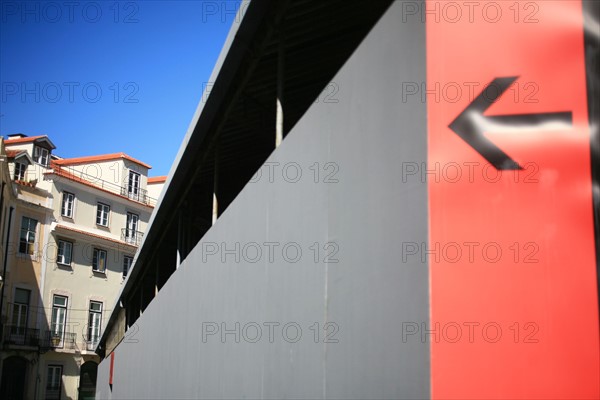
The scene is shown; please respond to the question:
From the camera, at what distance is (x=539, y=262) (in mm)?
4684

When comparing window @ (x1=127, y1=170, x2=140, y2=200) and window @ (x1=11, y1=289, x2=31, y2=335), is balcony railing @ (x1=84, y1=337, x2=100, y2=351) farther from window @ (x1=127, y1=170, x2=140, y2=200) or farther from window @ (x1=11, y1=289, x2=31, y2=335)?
window @ (x1=127, y1=170, x2=140, y2=200)

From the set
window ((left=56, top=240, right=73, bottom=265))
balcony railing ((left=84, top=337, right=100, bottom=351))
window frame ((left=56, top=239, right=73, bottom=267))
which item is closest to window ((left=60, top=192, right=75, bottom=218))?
window frame ((left=56, top=239, right=73, bottom=267))

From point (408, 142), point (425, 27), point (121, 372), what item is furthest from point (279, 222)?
point (121, 372)

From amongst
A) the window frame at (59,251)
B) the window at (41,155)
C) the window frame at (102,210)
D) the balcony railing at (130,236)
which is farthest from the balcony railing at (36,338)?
the window at (41,155)

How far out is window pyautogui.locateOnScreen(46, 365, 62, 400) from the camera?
3622 centimetres

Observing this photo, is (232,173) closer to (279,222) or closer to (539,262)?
(279,222)

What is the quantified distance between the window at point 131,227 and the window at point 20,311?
812 cm

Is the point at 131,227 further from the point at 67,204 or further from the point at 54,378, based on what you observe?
the point at 54,378

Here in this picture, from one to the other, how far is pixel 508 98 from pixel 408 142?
0.85 meters

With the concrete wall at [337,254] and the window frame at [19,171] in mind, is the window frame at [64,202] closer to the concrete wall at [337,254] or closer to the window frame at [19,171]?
the window frame at [19,171]

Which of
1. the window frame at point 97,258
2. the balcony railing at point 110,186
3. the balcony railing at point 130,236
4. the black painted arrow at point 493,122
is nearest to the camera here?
the black painted arrow at point 493,122

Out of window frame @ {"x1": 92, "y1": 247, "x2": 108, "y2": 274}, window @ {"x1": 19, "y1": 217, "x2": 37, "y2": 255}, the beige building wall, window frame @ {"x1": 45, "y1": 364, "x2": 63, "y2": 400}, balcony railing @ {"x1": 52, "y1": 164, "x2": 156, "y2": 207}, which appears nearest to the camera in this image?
the beige building wall

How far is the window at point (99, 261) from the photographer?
133ft

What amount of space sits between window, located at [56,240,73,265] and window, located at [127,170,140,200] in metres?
6.51
